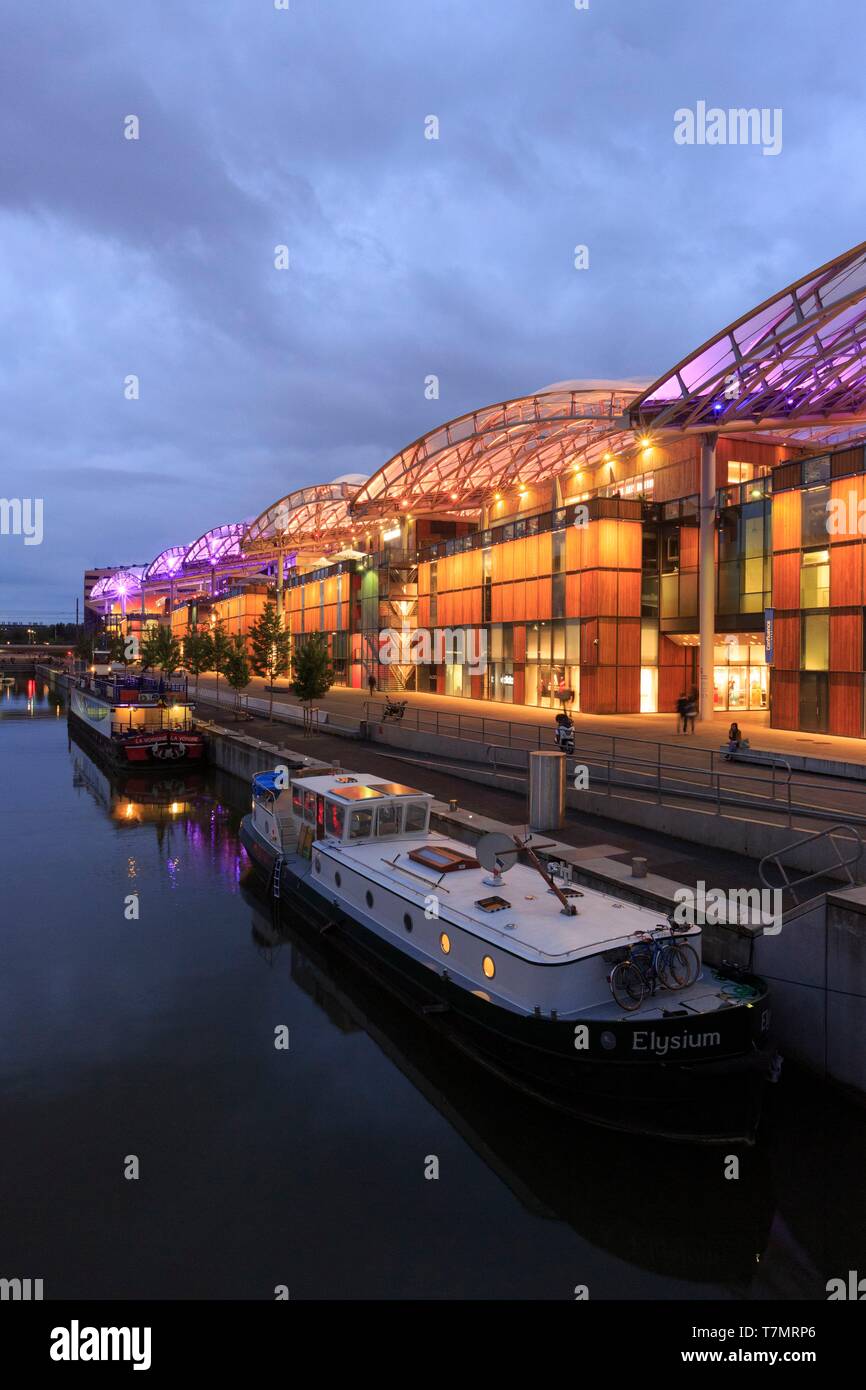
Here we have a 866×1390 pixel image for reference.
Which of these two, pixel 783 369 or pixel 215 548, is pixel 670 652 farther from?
pixel 215 548

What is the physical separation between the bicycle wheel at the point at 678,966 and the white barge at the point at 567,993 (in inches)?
1.1

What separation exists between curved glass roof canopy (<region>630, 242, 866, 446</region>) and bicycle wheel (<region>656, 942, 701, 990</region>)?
25825mm

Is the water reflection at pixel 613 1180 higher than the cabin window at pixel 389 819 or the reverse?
the reverse

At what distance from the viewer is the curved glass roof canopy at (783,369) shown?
29.2m

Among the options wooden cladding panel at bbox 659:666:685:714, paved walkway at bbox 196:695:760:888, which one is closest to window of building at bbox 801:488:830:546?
wooden cladding panel at bbox 659:666:685:714

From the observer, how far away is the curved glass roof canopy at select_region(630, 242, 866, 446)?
29188 mm

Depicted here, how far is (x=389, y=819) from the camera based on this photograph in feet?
59.5

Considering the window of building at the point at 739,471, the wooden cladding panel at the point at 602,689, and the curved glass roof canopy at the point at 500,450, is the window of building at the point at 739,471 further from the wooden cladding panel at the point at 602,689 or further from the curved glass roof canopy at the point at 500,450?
the wooden cladding panel at the point at 602,689

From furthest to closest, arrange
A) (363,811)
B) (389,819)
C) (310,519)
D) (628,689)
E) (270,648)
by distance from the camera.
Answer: (310,519) → (270,648) → (628,689) → (389,819) → (363,811)

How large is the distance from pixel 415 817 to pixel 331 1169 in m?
8.37

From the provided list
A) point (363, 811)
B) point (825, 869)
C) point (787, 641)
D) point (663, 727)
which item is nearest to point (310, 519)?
point (663, 727)

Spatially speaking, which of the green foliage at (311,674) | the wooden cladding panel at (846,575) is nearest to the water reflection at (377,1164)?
the wooden cladding panel at (846,575)

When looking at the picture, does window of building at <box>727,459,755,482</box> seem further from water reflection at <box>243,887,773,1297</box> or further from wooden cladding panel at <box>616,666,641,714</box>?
water reflection at <box>243,887,773,1297</box>
